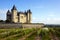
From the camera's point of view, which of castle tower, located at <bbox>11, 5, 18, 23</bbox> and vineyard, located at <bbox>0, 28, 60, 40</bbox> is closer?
vineyard, located at <bbox>0, 28, 60, 40</bbox>

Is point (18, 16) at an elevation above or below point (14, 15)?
below

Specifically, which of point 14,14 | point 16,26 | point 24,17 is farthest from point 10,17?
point 16,26

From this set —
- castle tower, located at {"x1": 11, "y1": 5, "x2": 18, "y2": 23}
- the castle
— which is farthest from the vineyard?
the castle

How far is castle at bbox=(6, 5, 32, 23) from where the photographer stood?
352 feet

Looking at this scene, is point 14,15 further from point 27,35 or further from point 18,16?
point 27,35

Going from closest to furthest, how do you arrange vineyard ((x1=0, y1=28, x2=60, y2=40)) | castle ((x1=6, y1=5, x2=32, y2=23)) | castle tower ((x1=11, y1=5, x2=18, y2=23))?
1. vineyard ((x1=0, y1=28, x2=60, y2=40))
2. castle tower ((x1=11, y1=5, x2=18, y2=23))
3. castle ((x1=6, y1=5, x2=32, y2=23))

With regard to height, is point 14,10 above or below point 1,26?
above

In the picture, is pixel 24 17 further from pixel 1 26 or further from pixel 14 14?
pixel 1 26

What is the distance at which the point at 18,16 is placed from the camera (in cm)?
11238

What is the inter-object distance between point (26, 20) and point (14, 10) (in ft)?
36.8

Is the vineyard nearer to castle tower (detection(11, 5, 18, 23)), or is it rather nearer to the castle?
castle tower (detection(11, 5, 18, 23))

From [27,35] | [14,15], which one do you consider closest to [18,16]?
[14,15]

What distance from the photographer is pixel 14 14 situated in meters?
109

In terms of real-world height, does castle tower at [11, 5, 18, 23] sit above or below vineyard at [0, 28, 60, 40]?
above
